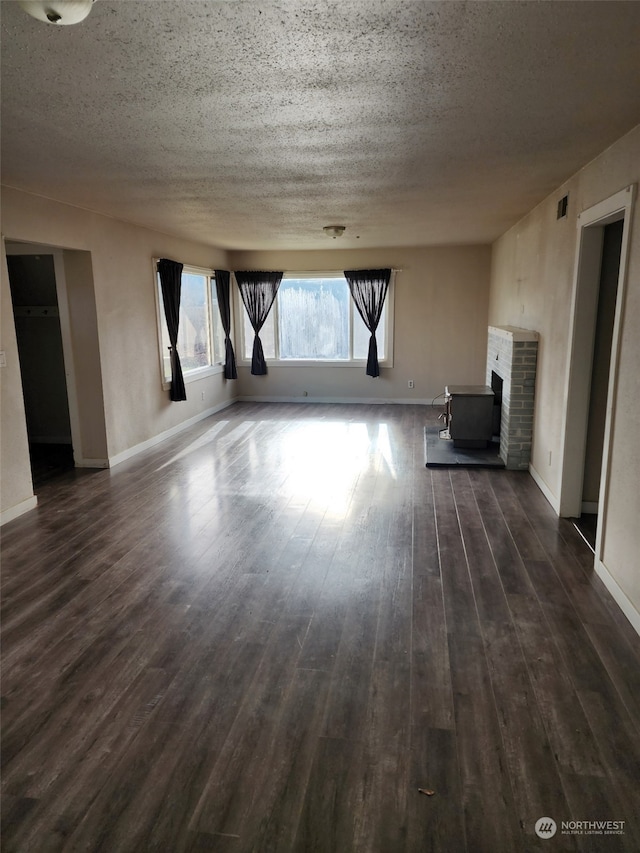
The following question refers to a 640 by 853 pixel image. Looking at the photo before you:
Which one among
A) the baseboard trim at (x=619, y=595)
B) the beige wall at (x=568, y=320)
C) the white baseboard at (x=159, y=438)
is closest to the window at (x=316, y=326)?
the white baseboard at (x=159, y=438)

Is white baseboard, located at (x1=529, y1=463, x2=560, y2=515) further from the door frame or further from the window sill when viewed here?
the door frame

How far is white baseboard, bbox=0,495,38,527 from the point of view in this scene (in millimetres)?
4129

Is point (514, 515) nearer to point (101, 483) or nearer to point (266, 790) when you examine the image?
point (266, 790)

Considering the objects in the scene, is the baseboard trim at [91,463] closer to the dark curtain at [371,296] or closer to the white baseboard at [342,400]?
the white baseboard at [342,400]

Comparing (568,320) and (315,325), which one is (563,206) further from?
(315,325)

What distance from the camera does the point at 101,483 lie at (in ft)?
16.8

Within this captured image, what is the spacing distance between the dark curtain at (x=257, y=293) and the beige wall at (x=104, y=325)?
1695mm

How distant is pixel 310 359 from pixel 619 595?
22.4ft

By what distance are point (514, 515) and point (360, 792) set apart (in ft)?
9.10

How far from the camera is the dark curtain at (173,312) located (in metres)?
6.67

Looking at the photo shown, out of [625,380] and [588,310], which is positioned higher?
[588,310]

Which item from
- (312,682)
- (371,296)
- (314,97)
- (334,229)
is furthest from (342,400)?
(312,682)

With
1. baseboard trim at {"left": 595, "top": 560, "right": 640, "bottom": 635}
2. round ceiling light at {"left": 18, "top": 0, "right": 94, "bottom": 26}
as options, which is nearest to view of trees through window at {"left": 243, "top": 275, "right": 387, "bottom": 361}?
baseboard trim at {"left": 595, "top": 560, "right": 640, "bottom": 635}

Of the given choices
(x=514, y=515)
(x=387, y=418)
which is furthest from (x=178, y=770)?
(x=387, y=418)
